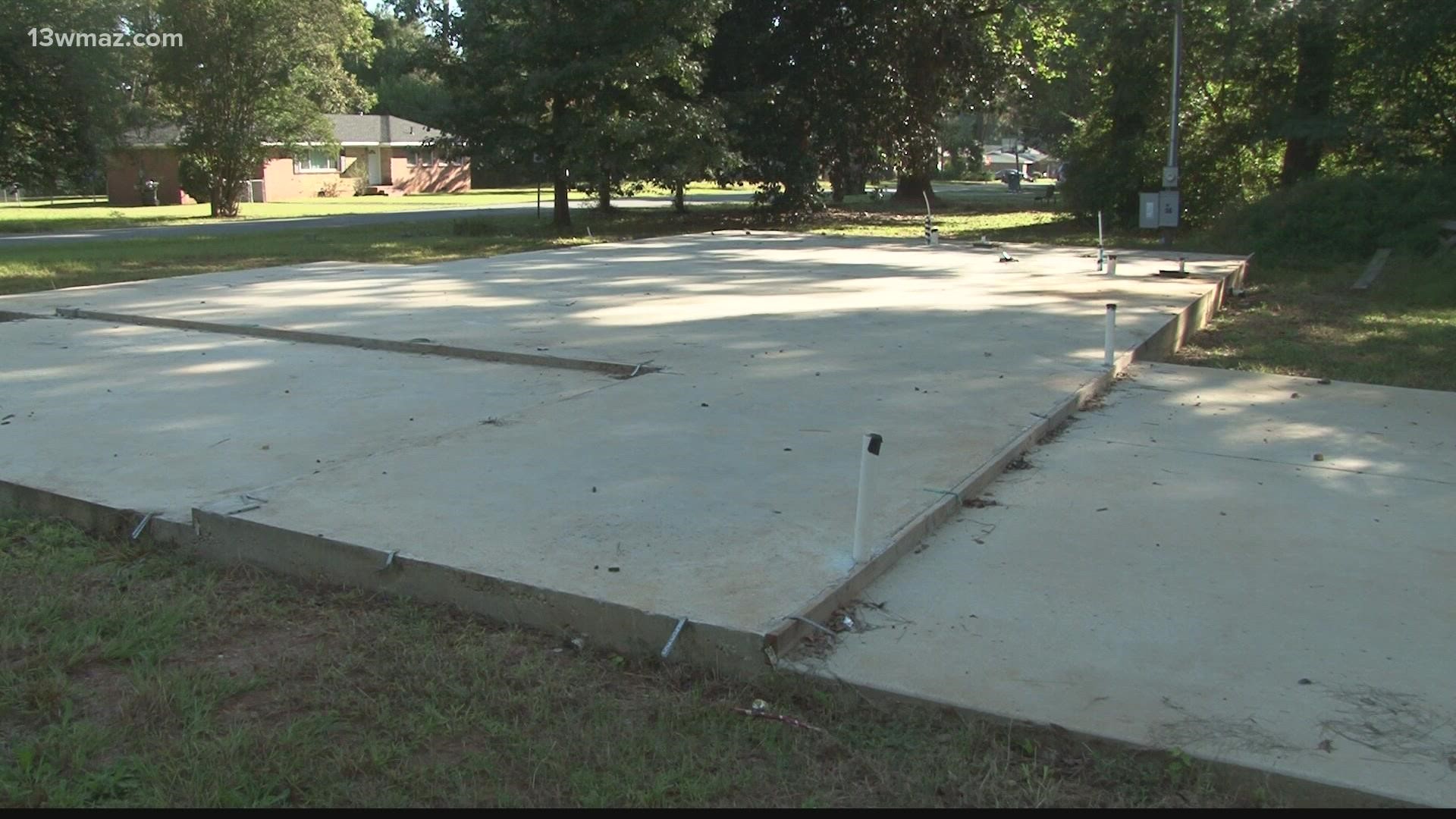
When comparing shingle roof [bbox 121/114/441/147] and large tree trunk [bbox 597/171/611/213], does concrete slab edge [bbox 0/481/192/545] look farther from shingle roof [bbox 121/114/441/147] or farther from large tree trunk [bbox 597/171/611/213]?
shingle roof [bbox 121/114/441/147]

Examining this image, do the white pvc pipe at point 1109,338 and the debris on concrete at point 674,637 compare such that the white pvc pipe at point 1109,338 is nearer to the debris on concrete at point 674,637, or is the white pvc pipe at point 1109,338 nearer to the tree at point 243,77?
the debris on concrete at point 674,637

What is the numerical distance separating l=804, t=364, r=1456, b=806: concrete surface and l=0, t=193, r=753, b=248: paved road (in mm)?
22321

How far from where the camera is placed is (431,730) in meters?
3.58

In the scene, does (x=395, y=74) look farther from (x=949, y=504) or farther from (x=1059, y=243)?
(x=949, y=504)

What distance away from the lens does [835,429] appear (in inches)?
265

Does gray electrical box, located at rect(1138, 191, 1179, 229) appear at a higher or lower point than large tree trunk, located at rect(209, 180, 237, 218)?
lower

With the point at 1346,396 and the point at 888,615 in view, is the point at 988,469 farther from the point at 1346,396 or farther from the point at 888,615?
→ the point at 1346,396

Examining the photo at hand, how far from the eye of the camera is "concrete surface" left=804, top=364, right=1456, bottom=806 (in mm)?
3514

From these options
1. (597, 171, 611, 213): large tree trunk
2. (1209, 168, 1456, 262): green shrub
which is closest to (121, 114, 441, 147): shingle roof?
(597, 171, 611, 213): large tree trunk

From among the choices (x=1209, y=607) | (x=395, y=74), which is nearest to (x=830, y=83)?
(x=1209, y=607)

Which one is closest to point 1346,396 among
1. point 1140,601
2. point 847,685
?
point 1140,601
